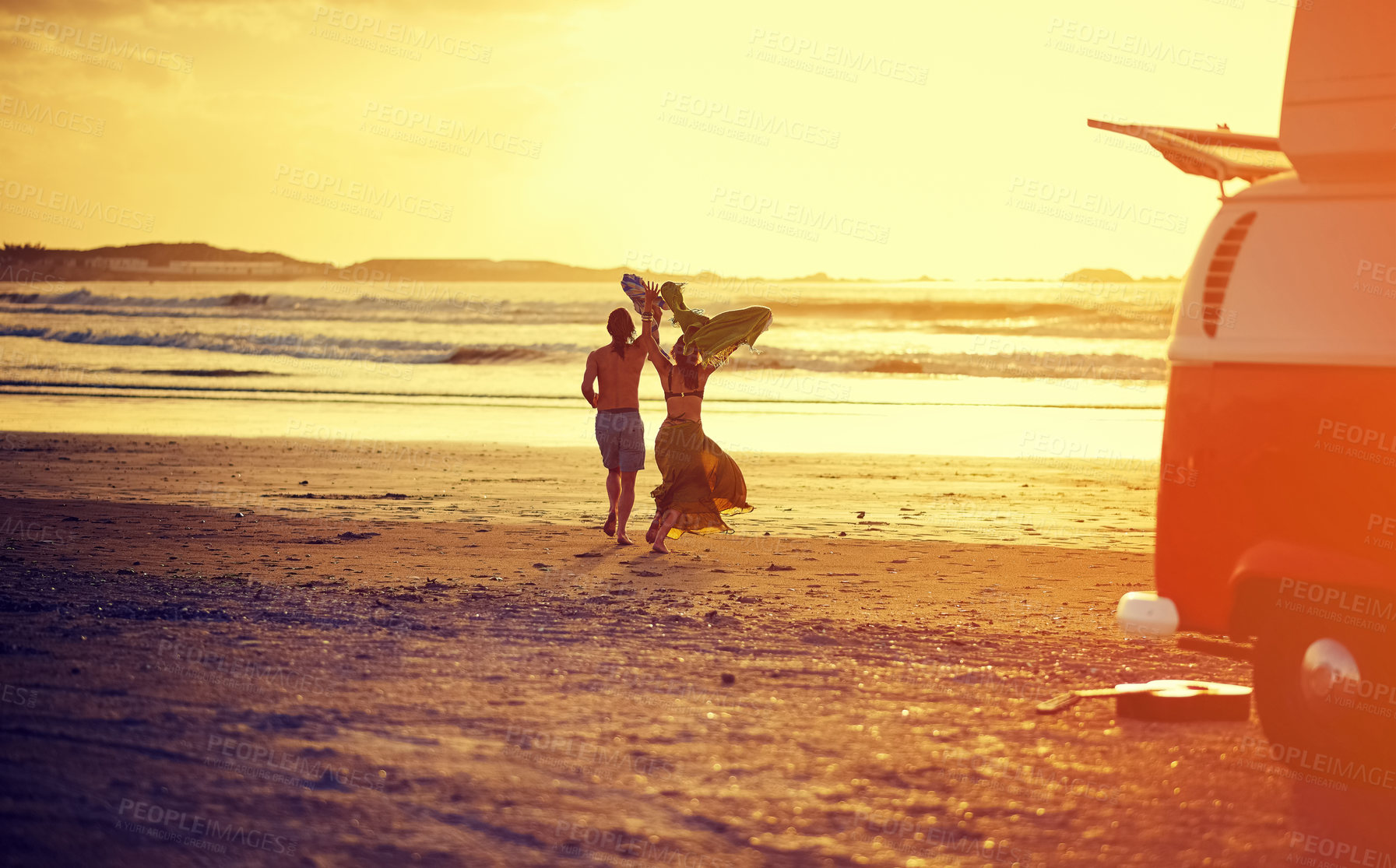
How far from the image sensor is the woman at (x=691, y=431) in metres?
10.4

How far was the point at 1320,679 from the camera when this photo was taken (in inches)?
205

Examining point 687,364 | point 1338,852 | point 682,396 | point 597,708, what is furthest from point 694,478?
point 1338,852

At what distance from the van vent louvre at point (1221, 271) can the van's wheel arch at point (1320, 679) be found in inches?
45.2

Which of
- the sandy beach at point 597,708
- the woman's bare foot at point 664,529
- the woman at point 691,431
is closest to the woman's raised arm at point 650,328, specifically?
the woman at point 691,431

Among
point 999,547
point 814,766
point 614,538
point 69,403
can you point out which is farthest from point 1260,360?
point 69,403

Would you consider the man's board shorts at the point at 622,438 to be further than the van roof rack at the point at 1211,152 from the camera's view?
Yes

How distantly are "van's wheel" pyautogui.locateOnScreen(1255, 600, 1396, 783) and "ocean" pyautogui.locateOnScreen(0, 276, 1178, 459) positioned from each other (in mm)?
13556

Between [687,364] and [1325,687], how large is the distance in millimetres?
6087

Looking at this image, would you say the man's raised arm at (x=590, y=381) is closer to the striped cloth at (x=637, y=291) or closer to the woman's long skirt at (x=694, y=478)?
the striped cloth at (x=637, y=291)

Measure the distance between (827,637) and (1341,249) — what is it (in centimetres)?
356

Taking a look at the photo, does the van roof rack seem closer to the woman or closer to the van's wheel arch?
the van's wheel arch

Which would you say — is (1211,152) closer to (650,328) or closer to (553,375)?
(650,328)

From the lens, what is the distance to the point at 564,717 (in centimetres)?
555

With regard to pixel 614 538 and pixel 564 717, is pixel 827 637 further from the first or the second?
pixel 614 538
